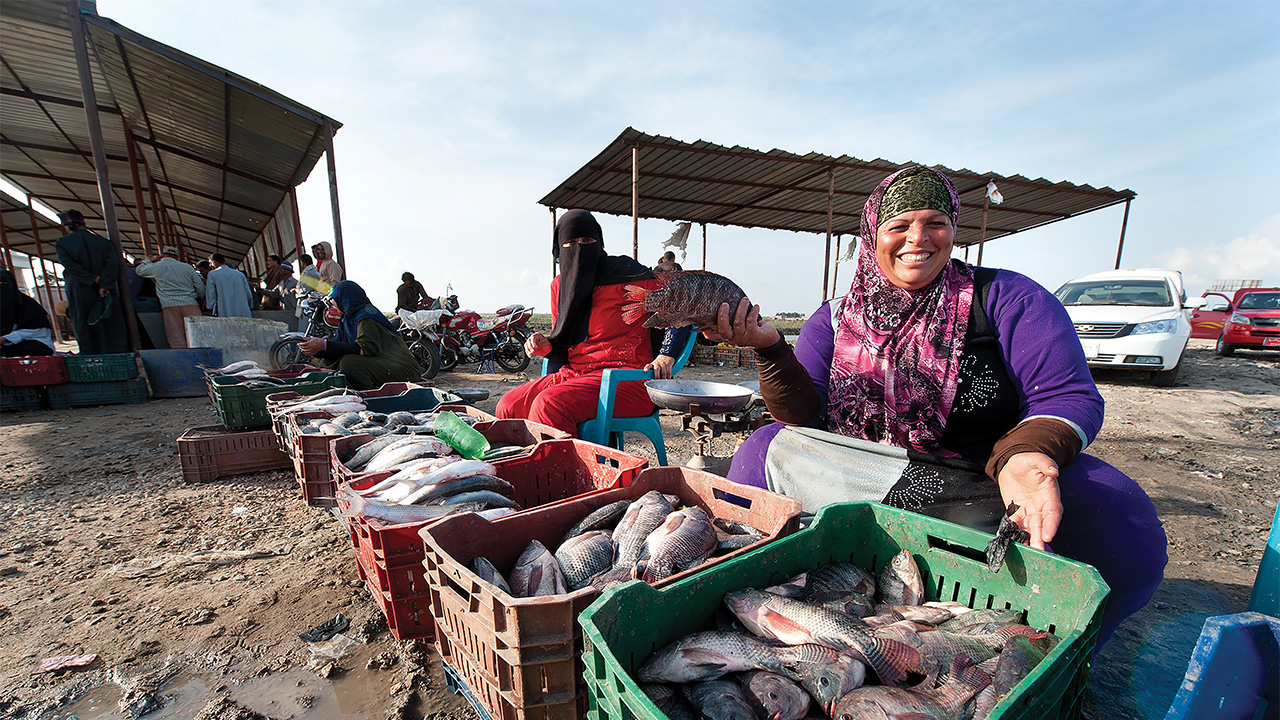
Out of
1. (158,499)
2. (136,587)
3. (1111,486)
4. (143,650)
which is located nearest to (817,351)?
(1111,486)

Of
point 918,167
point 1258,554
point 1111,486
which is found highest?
point 918,167

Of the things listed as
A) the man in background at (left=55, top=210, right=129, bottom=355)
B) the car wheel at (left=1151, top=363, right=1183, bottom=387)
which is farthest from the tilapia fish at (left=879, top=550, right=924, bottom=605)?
the car wheel at (left=1151, top=363, right=1183, bottom=387)

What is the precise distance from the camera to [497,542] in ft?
5.41

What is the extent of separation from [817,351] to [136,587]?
3.51m

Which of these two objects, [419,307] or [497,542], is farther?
[419,307]

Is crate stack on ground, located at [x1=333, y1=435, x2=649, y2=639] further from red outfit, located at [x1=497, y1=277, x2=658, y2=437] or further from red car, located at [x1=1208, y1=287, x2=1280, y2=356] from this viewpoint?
red car, located at [x1=1208, y1=287, x2=1280, y2=356]

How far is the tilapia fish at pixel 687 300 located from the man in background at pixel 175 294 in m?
10.2

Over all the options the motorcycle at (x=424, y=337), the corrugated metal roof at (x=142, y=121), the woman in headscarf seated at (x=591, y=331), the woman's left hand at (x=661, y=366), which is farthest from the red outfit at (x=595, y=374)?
the corrugated metal roof at (x=142, y=121)

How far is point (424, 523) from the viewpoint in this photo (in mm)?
1716

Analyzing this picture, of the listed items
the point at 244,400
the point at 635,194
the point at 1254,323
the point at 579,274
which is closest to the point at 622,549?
the point at 579,274

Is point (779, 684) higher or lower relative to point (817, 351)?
lower

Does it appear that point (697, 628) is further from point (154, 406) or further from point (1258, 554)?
point (154, 406)

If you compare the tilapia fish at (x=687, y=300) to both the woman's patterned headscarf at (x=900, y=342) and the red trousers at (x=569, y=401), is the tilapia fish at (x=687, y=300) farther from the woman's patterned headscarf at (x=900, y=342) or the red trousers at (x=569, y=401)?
the red trousers at (x=569, y=401)

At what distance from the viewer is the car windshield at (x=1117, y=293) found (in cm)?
878
